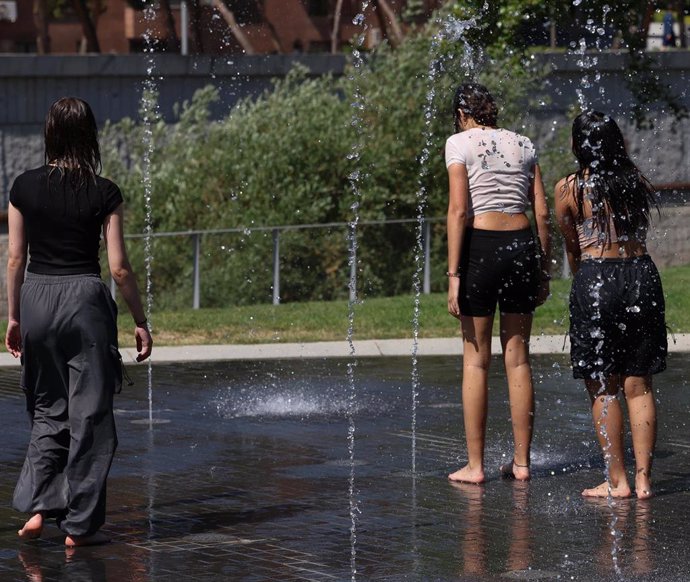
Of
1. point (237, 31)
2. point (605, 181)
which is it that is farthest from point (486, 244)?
point (237, 31)

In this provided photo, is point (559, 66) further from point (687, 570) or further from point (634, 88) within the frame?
point (687, 570)

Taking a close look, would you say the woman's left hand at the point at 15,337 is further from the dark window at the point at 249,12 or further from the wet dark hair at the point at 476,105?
the dark window at the point at 249,12

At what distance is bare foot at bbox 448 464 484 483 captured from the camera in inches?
332

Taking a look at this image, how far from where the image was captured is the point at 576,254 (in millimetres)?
8195

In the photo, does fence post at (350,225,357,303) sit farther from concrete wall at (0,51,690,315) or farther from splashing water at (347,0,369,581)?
concrete wall at (0,51,690,315)

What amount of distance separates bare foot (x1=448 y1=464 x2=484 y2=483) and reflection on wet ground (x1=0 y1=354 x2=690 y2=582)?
0.06 metres

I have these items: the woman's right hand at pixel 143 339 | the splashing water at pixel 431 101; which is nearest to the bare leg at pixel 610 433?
the woman's right hand at pixel 143 339

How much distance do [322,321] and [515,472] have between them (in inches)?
334

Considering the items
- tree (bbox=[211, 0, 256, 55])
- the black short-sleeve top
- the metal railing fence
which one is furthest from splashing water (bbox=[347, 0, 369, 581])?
tree (bbox=[211, 0, 256, 55])

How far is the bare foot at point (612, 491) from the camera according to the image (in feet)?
26.4

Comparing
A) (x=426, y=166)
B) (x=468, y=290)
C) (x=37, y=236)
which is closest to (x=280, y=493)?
(x=468, y=290)

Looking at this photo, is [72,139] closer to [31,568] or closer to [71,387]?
[71,387]

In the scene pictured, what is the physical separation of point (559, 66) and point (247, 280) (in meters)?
8.62

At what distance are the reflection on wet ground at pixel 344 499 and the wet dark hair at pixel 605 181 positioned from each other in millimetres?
1327
